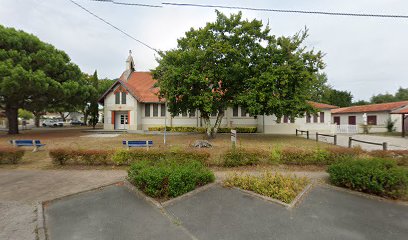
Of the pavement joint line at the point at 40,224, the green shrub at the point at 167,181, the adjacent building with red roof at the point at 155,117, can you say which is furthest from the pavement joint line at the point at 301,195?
the adjacent building with red roof at the point at 155,117

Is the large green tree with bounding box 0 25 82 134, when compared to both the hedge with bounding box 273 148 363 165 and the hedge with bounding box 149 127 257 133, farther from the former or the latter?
the hedge with bounding box 273 148 363 165

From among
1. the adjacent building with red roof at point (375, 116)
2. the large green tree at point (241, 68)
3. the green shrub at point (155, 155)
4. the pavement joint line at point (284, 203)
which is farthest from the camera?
the adjacent building with red roof at point (375, 116)

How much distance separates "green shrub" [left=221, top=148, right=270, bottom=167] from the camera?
788 centimetres

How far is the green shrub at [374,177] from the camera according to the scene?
479 cm

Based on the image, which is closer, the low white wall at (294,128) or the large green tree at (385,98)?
the low white wall at (294,128)

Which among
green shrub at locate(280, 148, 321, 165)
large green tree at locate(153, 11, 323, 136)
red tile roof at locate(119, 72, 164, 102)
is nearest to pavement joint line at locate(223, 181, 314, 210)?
green shrub at locate(280, 148, 321, 165)

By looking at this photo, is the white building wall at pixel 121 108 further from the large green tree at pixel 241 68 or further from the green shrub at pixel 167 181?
the green shrub at pixel 167 181

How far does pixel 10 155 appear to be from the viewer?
8.19 meters

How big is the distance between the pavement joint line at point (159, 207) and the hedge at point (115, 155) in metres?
1.92

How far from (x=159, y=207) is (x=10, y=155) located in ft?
28.2

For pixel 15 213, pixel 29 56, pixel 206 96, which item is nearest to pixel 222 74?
pixel 206 96

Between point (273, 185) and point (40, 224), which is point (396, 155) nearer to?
point (273, 185)

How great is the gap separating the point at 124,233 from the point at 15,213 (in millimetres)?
2960

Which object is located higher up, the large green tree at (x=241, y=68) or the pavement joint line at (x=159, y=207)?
the large green tree at (x=241, y=68)
